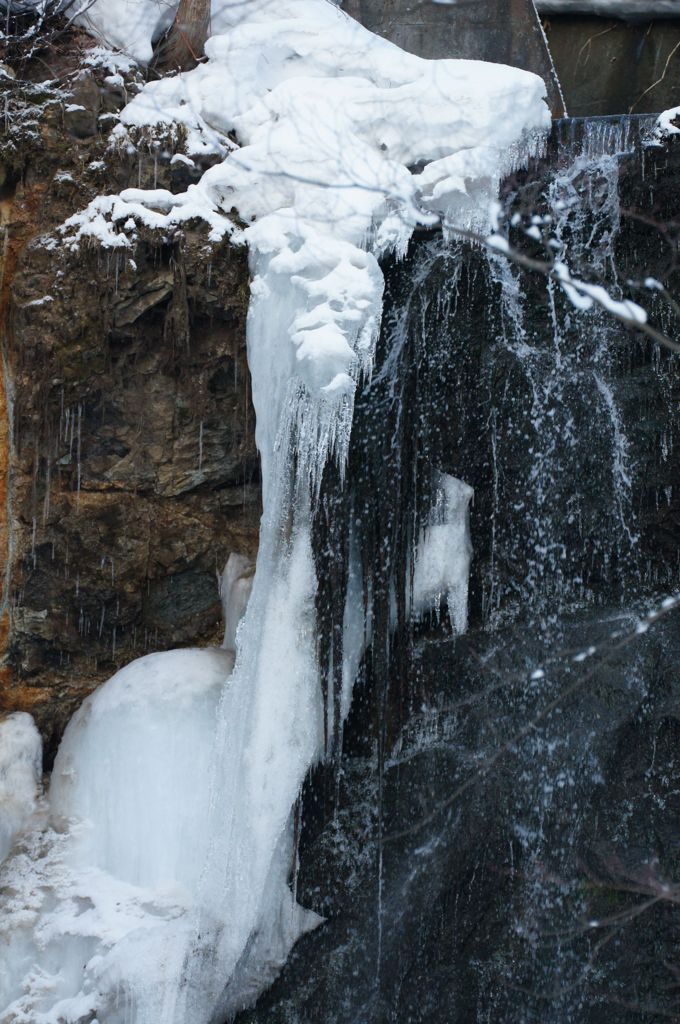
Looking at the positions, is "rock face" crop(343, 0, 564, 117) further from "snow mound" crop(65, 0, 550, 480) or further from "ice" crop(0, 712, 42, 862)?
"ice" crop(0, 712, 42, 862)

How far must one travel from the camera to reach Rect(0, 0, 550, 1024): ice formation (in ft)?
14.3

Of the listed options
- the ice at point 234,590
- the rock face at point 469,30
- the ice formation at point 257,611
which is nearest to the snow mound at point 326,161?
the ice formation at point 257,611

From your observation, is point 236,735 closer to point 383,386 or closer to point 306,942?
point 306,942

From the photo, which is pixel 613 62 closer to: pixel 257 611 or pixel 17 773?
pixel 257 611

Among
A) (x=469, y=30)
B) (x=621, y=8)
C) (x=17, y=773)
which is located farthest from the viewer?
(x=621, y=8)

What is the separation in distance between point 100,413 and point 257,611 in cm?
135

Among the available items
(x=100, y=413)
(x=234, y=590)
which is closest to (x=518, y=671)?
(x=234, y=590)

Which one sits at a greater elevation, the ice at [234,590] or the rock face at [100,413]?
the rock face at [100,413]

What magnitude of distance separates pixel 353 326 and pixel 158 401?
1.15m

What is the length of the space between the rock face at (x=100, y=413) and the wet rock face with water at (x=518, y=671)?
3.06 ft

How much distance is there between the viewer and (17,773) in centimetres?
496

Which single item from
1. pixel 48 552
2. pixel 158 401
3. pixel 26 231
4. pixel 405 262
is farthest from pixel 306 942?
pixel 26 231

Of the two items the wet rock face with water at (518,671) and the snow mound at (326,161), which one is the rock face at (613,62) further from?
the wet rock face with water at (518,671)

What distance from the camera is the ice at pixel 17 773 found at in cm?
482
